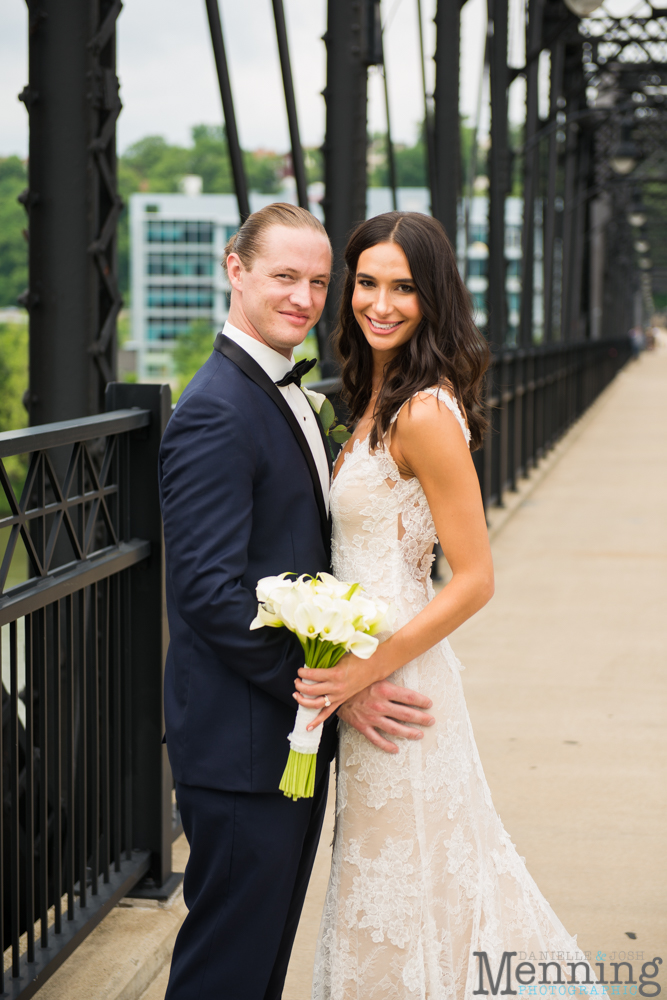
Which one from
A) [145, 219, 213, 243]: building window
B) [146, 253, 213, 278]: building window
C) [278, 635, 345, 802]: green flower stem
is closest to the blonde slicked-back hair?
[278, 635, 345, 802]: green flower stem

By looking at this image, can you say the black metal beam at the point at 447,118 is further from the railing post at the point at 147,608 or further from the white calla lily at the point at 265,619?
the white calla lily at the point at 265,619

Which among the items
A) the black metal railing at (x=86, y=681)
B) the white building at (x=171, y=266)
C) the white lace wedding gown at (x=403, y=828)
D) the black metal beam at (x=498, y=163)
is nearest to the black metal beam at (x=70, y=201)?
the black metal railing at (x=86, y=681)

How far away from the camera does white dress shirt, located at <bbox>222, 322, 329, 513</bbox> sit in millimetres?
2111

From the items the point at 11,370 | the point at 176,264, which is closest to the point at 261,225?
the point at 11,370

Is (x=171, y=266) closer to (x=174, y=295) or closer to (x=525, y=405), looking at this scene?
(x=174, y=295)

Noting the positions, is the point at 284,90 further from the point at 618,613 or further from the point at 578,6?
the point at 578,6

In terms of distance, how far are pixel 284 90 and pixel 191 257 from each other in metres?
137

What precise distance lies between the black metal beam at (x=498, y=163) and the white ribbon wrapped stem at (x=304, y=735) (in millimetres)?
9328

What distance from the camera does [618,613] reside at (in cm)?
708

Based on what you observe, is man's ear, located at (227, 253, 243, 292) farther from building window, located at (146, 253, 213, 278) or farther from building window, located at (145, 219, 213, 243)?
building window, located at (146, 253, 213, 278)

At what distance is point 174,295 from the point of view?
138625mm

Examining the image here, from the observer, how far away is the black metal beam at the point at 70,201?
3.42 meters

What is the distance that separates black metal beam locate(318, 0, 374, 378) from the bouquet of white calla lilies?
176 inches

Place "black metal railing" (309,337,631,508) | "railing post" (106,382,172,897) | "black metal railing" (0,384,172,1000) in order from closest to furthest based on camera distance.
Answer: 1. "black metal railing" (0,384,172,1000)
2. "railing post" (106,382,172,897)
3. "black metal railing" (309,337,631,508)
